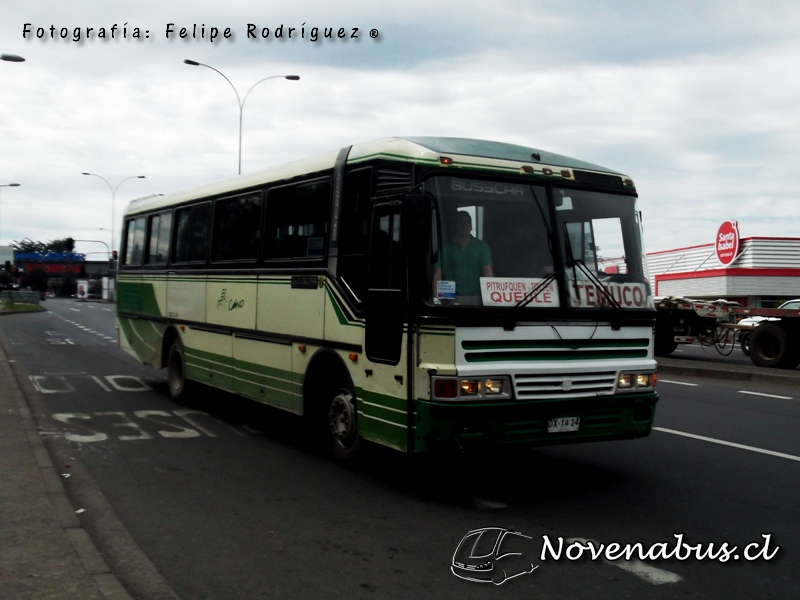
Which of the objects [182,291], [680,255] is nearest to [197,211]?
[182,291]

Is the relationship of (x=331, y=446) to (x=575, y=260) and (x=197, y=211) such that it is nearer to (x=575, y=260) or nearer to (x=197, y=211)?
(x=575, y=260)

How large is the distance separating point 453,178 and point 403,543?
9.48 ft

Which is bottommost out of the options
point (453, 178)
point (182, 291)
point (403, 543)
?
point (403, 543)

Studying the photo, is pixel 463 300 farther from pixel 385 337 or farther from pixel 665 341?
pixel 665 341

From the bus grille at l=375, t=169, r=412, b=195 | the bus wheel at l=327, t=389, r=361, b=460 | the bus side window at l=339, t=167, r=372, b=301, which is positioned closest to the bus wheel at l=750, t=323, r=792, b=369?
the bus wheel at l=327, t=389, r=361, b=460

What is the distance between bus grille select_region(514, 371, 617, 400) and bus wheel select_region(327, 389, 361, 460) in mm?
1799

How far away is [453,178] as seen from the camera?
22.8 feet

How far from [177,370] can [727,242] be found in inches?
1690

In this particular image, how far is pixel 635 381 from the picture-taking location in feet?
24.5

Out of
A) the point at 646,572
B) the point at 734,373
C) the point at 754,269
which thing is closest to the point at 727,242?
the point at 754,269

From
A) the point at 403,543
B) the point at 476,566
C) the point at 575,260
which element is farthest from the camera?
the point at 575,260

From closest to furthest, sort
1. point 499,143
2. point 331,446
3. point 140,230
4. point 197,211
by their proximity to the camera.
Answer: point 499,143 < point 331,446 < point 197,211 < point 140,230

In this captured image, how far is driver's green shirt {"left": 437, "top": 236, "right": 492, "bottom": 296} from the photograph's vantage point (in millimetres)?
6746

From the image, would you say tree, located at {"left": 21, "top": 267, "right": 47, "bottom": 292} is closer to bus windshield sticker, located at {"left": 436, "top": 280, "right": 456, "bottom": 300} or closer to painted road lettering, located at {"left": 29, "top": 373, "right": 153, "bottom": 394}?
painted road lettering, located at {"left": 29, "top": 373, "right": 153, "bottom": 394}
